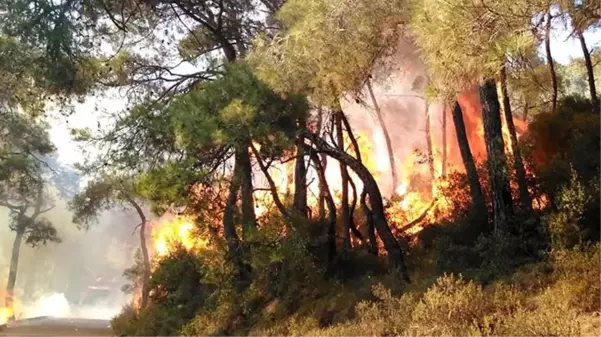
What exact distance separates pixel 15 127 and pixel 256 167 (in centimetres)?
1121

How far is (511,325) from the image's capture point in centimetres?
553

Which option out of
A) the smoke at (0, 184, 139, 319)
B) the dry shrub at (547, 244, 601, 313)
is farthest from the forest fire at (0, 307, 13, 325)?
the dry shrub at (547, 244, 601, 313)

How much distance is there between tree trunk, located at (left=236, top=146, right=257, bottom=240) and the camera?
10.3 m

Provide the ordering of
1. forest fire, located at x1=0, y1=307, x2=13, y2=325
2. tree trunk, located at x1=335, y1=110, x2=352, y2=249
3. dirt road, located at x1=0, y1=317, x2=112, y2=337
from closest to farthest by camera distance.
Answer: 1. tree trunk, located at x1=335, y1=110, x2=352, y2=249
2. dirt road, located at x1=0, y1=317, x2=112, y2=337
3. forest fire, located at x1=0, y1=307, x2=13, y2=325

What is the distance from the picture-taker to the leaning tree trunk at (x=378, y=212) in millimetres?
10117

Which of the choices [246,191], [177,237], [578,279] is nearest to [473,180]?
[246,191]

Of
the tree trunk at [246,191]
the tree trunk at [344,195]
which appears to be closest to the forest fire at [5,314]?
the tree trunk at [246,191]

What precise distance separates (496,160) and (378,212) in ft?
7.53

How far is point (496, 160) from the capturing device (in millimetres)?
9492

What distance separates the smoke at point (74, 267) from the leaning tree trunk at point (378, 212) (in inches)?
1553

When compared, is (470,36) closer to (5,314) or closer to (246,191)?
(246,191)

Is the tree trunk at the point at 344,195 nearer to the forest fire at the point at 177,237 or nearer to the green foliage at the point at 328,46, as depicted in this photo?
the green foliage at the point at 328,46

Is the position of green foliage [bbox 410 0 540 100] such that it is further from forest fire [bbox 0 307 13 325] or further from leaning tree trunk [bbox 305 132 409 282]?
forest fire [bbox 0 307 13 325]

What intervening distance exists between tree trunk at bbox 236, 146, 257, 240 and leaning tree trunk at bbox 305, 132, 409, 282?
1341 mm
